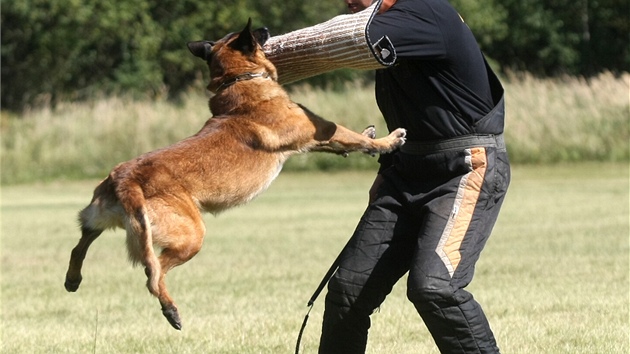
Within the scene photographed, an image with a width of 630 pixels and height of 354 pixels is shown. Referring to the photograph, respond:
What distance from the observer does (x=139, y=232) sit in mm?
4930

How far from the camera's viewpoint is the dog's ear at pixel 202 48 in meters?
5.67

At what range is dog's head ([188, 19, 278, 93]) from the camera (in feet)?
18.1

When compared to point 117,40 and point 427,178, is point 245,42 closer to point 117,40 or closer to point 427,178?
point 427,178

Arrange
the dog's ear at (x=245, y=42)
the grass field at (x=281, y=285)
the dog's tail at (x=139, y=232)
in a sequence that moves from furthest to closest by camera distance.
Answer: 1. the grass field at (x=281, y=285)
2. the dog's ear at (x=245, y=42)
3. the dog's tail at (x=139, y=232)

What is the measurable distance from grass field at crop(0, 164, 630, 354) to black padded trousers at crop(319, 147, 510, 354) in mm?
1298

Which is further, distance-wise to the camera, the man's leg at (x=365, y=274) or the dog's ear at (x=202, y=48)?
the dog's ear at (x=202, y=48)

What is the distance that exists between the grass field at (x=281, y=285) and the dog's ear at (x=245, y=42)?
5.96 ft

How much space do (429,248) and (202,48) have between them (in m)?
1.72

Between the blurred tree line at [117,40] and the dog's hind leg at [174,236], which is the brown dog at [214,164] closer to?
the dog's hind leg at [174,236]

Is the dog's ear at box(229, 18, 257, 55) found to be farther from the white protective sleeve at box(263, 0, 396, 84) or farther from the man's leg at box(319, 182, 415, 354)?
the man's leg at box(319, 182, 415, 354)

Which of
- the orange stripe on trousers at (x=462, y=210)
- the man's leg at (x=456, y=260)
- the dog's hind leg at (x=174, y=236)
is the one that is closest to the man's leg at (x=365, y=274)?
the man's leg at (x=456, y=260)

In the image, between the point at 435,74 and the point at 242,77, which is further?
the point at 242,77

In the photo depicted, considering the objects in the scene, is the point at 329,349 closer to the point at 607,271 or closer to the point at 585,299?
the point at 585,299

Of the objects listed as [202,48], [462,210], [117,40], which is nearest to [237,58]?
[202,48]
